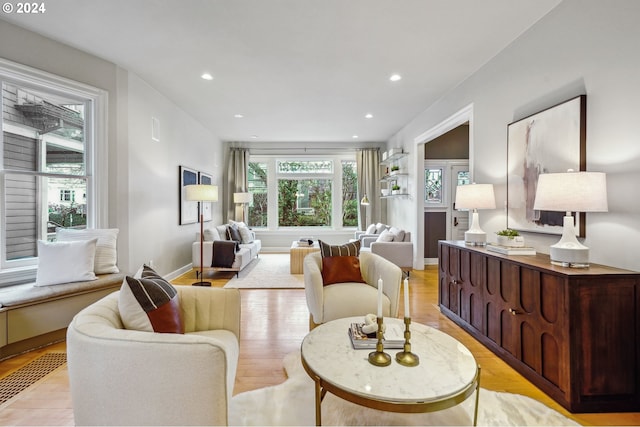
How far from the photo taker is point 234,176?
742 cm

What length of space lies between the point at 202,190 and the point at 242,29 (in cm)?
247

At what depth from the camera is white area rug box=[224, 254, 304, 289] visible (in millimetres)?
4418

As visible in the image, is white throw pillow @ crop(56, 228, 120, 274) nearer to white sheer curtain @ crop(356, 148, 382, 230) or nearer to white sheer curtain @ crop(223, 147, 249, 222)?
white sheer curtain @ crop(223, 147, 249, 222)

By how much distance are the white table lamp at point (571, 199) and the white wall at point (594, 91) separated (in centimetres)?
16

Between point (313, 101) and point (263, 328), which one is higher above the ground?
point (313, 101)

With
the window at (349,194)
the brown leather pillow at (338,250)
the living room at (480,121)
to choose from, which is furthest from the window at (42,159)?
the window at (349,194)

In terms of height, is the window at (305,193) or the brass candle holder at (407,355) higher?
the window at (305,193)

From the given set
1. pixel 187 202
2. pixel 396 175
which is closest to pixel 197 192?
pixel 187 202

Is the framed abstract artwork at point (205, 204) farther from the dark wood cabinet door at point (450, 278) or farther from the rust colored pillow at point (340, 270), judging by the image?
the dark wood cabinet door at point (450, 278)

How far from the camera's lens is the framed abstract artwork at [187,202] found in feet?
16.6

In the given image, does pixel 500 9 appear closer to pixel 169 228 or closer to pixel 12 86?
pixel 12 86

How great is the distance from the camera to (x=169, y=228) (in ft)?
15.3

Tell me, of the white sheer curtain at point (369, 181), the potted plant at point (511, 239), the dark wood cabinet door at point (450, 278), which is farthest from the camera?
the white sheer curtain at point (369, 181)

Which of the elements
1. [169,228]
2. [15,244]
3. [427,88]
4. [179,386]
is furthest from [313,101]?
[179,386]
